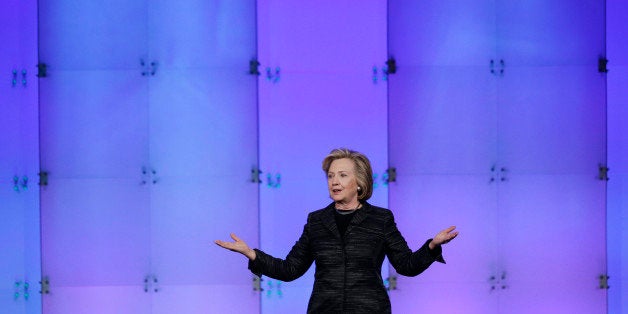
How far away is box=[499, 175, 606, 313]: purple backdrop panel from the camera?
13.1 ft

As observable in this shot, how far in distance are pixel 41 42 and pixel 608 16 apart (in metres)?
3.38

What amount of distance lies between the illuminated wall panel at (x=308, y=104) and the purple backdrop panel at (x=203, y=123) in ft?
0.37

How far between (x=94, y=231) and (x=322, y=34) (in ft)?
5.85

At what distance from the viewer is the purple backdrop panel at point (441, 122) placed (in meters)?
3.99

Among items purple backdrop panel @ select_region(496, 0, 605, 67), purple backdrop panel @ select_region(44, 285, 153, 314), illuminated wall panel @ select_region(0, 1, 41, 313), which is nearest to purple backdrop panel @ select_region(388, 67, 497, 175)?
purple backdrop panel @ select_region(496, 0, 605, 67)

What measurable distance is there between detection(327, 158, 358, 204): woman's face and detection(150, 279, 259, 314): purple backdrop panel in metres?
1.39

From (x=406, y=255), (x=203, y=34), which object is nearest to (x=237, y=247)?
(x=406, y=255)

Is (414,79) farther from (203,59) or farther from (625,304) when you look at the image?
(625,304)

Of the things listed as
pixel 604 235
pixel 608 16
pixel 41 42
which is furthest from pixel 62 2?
pixel 604 235

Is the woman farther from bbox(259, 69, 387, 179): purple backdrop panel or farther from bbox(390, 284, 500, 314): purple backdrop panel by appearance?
bbox(390, 284, 500, 314): purple backdrop panel

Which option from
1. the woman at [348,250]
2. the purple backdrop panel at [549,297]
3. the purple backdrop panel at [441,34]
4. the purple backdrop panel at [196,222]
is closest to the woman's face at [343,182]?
the woman at [348,250]

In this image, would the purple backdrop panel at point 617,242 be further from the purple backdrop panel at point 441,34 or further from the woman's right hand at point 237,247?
the woman's right hand at point 237,247

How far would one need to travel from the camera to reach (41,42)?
13.1 ft

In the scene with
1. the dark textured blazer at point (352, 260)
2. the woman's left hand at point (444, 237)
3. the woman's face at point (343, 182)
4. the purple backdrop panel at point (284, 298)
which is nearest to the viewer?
the woman's left hand at point (444, 237)
